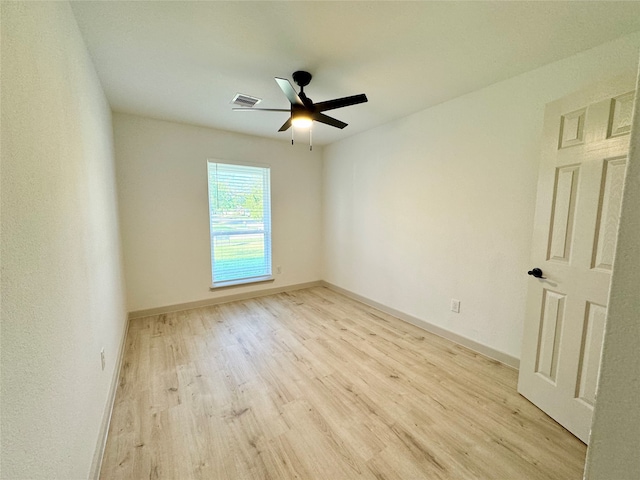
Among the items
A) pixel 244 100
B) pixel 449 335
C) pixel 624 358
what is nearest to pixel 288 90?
pixel 244 100

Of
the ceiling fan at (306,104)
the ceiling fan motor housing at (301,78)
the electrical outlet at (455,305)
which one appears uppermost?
the ceiling fan motor housing at (301,78)

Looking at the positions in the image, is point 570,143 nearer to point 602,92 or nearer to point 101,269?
point 602,92

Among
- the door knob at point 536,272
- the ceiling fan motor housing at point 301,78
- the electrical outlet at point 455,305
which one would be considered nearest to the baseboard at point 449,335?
the electrical outlet at point 455,305

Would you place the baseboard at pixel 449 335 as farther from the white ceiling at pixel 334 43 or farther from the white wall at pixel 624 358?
the white ceiling at pixel 334 43

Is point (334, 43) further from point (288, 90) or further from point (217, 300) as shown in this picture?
point (217, 300)

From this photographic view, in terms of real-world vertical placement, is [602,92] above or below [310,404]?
above

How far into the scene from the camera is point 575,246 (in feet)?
5.28

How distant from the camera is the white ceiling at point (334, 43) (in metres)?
1.49

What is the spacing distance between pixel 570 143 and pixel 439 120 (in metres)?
1.34

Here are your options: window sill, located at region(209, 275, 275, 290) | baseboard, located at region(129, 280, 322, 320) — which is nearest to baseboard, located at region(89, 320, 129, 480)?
baseboard, located at region(129, 280, 322, 320)

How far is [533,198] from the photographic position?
211 cm

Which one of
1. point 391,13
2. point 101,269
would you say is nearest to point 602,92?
point 391,13

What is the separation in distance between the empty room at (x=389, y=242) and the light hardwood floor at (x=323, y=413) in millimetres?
16

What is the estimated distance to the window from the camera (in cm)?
376
